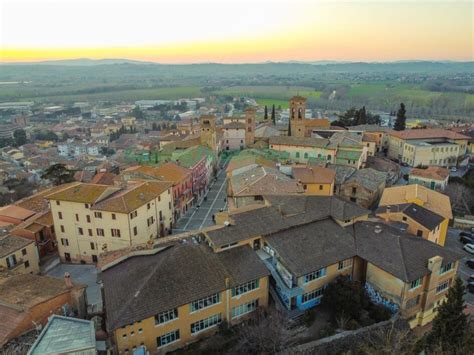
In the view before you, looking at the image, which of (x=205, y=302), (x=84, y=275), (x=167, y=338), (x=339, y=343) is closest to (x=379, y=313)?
(x=339, y=343)

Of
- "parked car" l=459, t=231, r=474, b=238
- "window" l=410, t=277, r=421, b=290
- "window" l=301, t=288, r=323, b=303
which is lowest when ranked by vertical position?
"parked car" l=459, t=231, r=474, b=238

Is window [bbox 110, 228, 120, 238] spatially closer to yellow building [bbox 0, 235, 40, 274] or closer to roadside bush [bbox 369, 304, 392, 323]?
yellow building [bbox 0, 235, 40, 274]

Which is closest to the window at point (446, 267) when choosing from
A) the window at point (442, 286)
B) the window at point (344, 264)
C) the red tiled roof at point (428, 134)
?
the window at point (442, 286)

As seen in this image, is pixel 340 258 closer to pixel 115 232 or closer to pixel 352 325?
pixel 352 325

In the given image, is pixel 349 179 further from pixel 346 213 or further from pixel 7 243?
pixel 7 243

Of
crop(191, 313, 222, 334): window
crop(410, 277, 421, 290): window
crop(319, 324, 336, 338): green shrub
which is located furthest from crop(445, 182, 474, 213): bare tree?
crop(191, 313, 222, 334): window

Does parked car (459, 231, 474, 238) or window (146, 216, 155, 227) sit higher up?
window (146, 216, 155, 227)

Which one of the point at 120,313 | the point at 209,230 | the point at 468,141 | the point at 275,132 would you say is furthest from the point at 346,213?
the point at 468,141
